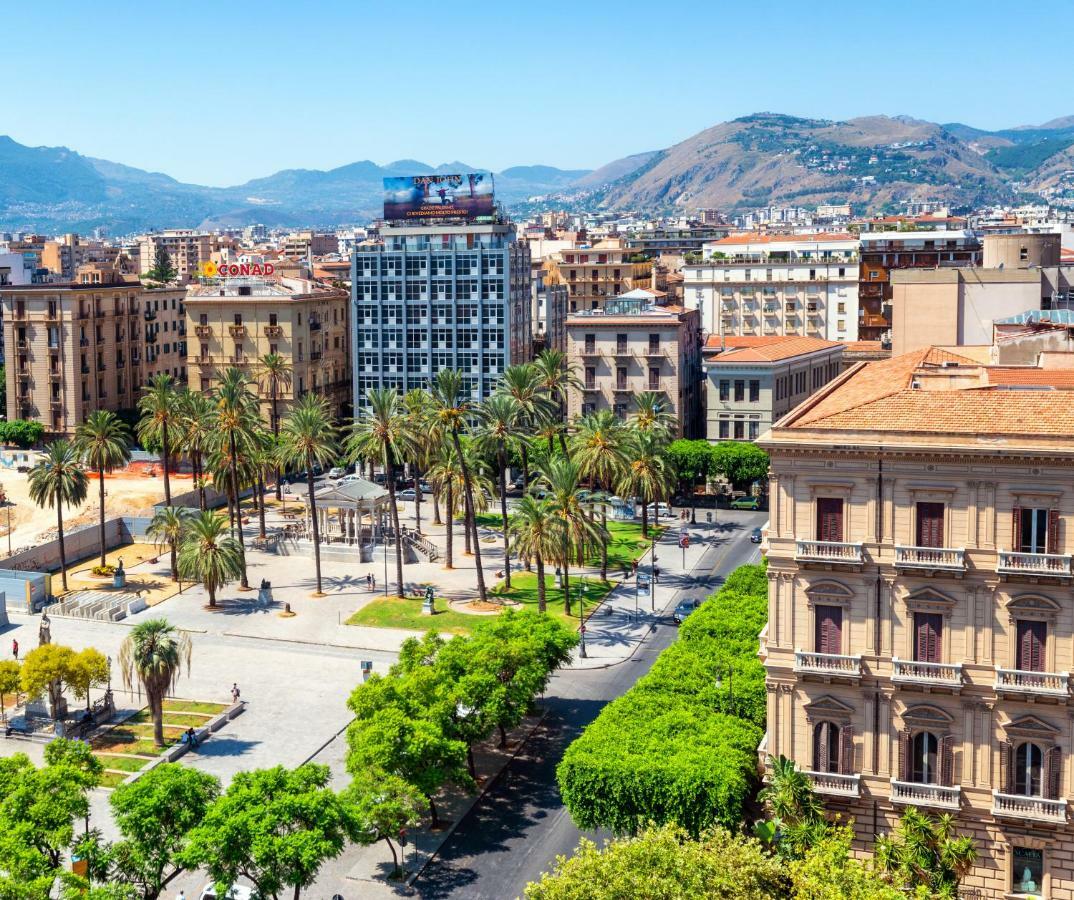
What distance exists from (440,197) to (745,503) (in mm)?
58346

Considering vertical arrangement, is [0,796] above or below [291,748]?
above

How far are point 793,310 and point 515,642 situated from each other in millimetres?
131307

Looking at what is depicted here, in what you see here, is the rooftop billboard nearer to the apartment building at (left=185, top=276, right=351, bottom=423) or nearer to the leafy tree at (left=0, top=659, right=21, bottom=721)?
the apartment building at (left=185, top=276, right=351, bottom=423)

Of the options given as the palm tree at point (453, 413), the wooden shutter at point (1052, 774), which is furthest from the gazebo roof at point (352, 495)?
the wooden shutter at point (1052, 774)

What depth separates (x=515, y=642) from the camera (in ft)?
219

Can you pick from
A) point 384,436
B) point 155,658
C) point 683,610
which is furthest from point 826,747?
point 384,436

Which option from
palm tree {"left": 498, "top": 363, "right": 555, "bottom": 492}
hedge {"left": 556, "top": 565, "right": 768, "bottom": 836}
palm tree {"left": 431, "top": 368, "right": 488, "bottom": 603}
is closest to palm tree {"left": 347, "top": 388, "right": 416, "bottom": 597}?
palm tree {"left": 431, "top": 368, "right": 488, "bottom": 603}

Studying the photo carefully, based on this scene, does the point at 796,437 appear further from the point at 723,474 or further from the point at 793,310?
the point at 793,310

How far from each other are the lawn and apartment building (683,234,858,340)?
10250 cm

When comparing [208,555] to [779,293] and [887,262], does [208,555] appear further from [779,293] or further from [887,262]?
[887,262]

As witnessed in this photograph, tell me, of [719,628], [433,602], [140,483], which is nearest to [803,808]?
[719,628]

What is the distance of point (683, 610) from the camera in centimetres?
9575

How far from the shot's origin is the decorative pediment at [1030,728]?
48.1 meters

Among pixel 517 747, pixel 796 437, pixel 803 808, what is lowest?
pixel 517 747
